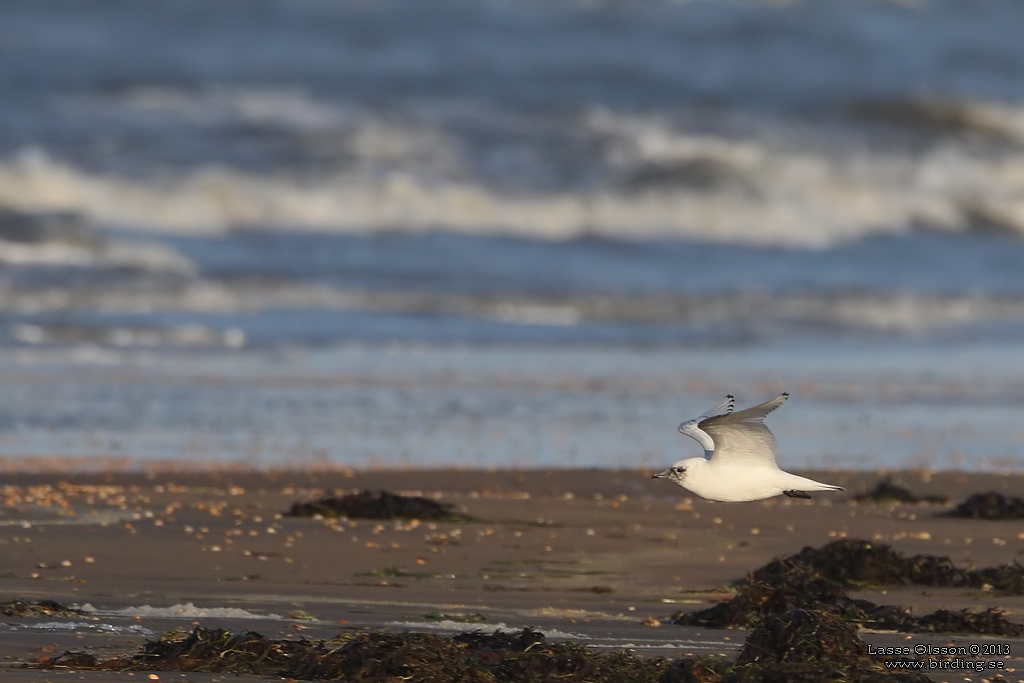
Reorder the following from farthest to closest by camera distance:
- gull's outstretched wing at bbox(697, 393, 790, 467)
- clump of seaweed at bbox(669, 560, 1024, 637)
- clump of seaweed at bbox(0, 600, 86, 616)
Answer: clump of seaweed at bbox(669, 560, 1024, 637), clump of seaweed at bbox(0, 600, 86, 616), gull's outstretched wing at bbox(697, 393, 790, 467)

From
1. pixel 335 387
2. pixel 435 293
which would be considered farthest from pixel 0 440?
pixel 435 293

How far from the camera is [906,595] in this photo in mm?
9258

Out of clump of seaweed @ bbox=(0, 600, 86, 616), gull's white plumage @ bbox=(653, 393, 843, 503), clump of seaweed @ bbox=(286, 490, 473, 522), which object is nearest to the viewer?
gull's white plumage @ bbox=(653, 393, 843, 503)

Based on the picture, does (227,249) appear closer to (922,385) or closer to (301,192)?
(301,192)

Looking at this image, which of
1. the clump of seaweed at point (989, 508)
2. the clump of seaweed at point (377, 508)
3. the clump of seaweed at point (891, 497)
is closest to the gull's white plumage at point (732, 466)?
the clump of seaweed at point (377, 508)

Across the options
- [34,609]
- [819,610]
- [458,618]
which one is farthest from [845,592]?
[34,609]

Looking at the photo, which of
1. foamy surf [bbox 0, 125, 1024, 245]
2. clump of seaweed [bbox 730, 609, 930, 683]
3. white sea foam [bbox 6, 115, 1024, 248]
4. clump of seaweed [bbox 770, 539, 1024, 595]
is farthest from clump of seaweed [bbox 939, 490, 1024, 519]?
white sea foam [bbox 6, 115, 1024, 248]

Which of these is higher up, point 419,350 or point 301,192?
point 301,192

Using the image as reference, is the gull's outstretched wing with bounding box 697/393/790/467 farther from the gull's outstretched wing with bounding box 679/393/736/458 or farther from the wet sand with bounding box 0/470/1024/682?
the wet sand with bounding box 0/470/1024/682

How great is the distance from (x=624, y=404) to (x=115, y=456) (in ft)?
19.4

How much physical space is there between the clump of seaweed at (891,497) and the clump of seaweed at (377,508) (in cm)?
299

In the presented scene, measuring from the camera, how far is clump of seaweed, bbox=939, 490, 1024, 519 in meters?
11.8

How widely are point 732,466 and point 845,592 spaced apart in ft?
6.46

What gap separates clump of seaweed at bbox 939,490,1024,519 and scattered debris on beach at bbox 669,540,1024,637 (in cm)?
230
